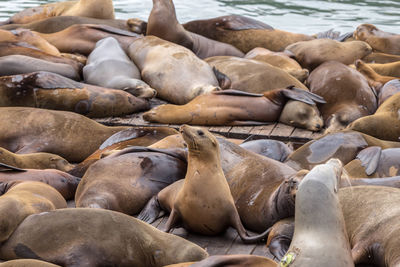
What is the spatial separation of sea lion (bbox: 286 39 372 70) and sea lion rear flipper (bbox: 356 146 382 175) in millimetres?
2814

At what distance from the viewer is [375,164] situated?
443 centimetres

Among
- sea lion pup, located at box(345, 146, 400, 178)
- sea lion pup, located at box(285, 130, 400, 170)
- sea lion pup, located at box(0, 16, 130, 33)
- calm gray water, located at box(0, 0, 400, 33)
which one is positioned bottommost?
calm gray water, located at box(0, 0, 400, 33)

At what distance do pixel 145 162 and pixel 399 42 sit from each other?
4760mm

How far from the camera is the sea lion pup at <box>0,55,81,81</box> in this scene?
6.32 m

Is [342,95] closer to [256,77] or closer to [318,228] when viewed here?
[256,77]

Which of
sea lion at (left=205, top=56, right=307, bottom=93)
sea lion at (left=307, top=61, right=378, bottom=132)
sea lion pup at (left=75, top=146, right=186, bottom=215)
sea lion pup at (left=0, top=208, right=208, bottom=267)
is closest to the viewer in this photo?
sea lion pup at (left=0, top=208, right=208, bottom=267)

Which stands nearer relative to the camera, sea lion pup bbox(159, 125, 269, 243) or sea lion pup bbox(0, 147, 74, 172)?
sea lion pup bbox(159, 125, 269, 243)

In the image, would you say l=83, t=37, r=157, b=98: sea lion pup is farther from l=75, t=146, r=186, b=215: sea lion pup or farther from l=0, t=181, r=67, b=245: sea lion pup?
l=0, t=181, r=67, b=245: sea lion pup

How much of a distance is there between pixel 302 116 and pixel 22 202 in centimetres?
298

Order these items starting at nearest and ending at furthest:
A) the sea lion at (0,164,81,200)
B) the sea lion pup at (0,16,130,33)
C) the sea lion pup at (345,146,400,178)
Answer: the sea lion at (0,164,81,200) → the sea lion pup at (345,146,400,178) → the sea lion pup at (0,16,130,33)

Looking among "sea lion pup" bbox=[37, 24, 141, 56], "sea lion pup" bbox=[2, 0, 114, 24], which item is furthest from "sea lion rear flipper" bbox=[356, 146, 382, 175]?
"sea lion pup" bbox=[2, 0, 114, 24]

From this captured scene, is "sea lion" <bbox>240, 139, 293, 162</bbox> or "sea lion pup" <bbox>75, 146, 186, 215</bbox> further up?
"sea lion pup" <bbox>75, 146, 186, 215</bbox>

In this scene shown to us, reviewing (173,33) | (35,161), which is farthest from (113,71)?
(35,161)

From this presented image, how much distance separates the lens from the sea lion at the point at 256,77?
21.2 feet
